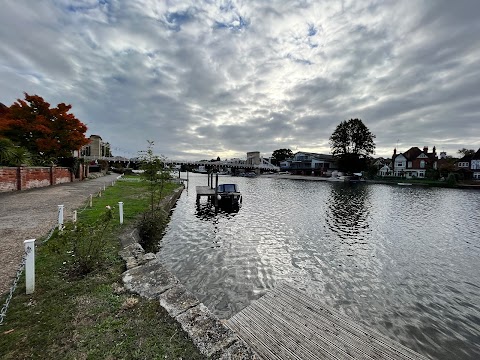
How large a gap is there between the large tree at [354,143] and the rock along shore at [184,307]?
7476 centimetres

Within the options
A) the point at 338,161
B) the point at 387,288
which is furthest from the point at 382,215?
the point at 338,161

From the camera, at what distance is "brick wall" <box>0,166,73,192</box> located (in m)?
15.7

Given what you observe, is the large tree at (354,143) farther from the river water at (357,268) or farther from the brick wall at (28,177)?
the brick wall at (28,177)

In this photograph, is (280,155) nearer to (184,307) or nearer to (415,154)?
(415,154)

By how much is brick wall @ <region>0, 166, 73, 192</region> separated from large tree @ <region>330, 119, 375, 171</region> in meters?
72.5

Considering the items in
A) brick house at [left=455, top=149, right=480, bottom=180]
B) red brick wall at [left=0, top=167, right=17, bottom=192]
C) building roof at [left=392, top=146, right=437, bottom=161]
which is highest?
building roof at [left=392, top=146, right=437, bottom=161]

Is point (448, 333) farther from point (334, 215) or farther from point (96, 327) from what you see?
point (334, 215)

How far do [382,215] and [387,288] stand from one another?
13793mm

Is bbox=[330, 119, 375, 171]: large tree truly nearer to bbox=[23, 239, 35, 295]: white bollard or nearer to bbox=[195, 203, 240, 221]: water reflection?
bbox=[195, 203, 240, 221]: water reflection

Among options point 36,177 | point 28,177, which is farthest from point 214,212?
point 36,177

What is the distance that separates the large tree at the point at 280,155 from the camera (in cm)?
12825

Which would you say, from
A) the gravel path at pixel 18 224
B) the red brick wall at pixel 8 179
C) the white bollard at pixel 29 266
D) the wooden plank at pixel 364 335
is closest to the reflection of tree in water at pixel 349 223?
the wooden plank at pixel 364 335

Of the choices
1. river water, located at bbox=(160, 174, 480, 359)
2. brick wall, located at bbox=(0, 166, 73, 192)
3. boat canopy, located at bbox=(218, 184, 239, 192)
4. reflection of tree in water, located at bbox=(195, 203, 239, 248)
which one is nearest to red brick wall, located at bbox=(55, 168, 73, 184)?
brick wall, located at bbox=(0, 166, 73, 192)

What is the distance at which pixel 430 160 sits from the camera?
219 feet
